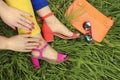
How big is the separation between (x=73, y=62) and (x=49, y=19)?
1.03 ft

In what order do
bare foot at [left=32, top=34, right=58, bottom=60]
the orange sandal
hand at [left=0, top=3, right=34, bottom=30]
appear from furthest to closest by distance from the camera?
1. the orange sandal
2. bare foot at [left=32, top=34, right=58, bottom=60]
3. hand at [left=0, top=3, right=34, bottom=30]

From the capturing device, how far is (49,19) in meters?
1.78

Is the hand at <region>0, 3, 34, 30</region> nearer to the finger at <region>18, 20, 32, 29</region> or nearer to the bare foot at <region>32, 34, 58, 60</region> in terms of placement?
the finger at <region>18, 20, 32, 29</region>

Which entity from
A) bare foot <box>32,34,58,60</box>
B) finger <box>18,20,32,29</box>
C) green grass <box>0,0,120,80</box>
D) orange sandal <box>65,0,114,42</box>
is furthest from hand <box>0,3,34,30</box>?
orange sandal <box>65,0,114,42</box>

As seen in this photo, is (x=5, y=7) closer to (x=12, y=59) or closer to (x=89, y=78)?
(x=12, y=59)

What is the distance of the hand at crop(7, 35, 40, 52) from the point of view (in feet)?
5.12

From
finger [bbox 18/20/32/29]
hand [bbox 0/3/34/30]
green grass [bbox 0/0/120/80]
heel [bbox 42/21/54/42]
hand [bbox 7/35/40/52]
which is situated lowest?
green grass [bbox 0/0/120/80]

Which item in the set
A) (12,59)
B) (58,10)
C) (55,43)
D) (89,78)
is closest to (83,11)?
(58,10)

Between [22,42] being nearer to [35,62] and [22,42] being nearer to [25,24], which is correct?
[25,24]

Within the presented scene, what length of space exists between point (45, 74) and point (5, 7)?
517 mm

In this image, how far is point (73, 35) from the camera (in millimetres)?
1829

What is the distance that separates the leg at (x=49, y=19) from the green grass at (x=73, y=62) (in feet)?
0.26

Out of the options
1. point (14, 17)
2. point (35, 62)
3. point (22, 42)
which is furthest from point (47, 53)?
point (14, 17)

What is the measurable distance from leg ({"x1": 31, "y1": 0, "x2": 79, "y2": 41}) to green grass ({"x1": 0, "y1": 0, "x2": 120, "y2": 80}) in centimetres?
8
